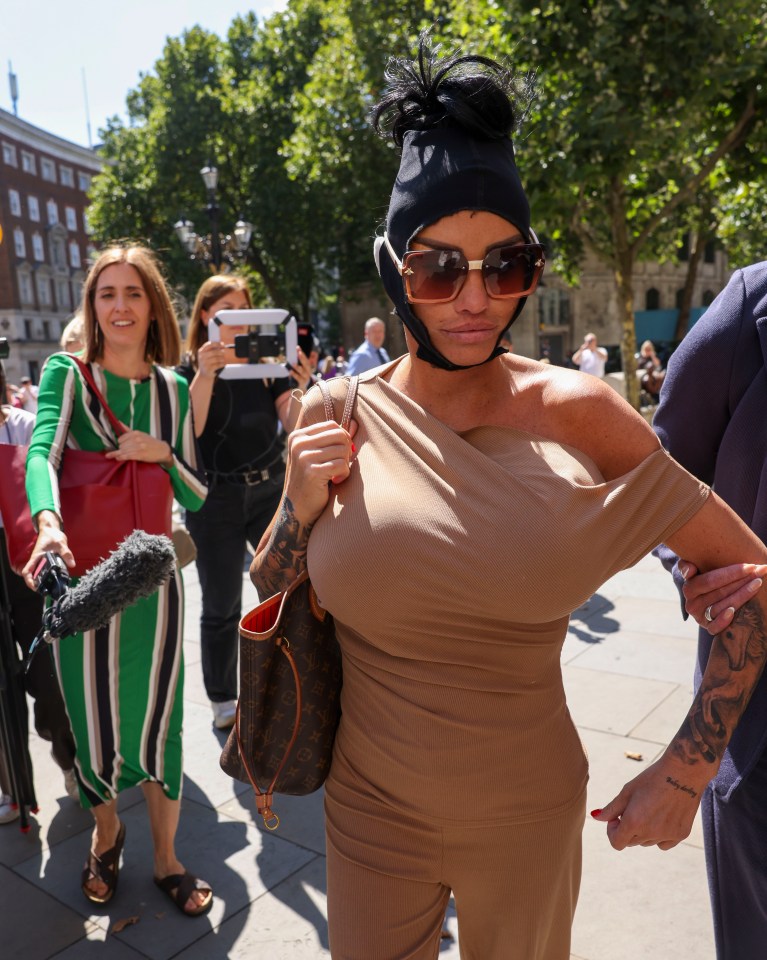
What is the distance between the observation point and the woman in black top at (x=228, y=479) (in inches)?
173

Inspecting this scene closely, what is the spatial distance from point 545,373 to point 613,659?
3891 millimetres

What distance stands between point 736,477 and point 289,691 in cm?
108

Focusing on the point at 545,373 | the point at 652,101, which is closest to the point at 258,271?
the point at 652,101

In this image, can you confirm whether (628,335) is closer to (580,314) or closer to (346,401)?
(346,401)

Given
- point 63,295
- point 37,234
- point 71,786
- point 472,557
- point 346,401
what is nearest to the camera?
point 472,557

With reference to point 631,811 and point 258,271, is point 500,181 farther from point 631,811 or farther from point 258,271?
point 258,271

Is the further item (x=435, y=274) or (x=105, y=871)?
(x=105, y=871)

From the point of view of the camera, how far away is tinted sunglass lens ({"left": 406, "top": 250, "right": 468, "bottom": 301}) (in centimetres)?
158

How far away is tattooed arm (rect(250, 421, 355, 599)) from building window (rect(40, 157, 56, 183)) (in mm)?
68200

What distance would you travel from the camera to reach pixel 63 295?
217 feet

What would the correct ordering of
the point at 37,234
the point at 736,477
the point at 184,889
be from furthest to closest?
the point at 37,234 → the point at 184,889 → the point at 736,477

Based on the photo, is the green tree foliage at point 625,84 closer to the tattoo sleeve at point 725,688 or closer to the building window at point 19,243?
the tattoo sleeve at point 725,688

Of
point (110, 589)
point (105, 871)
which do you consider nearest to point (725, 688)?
point (110, 589)

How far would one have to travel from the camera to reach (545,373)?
5.46 ft
